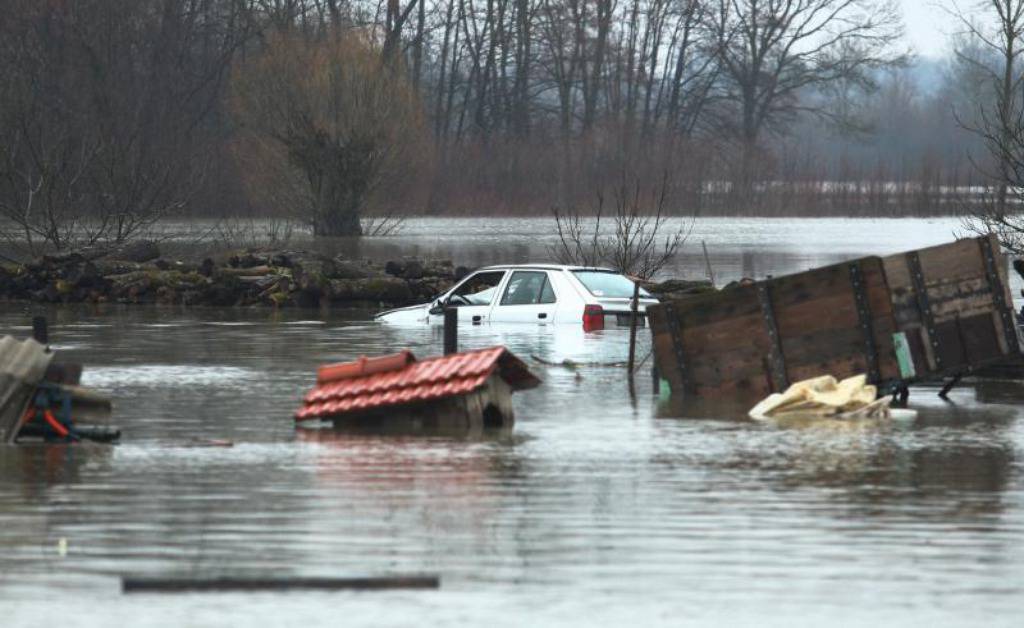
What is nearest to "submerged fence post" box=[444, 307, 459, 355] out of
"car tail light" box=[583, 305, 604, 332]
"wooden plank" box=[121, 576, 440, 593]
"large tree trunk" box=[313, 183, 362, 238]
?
"car tail light" box=[583, 305, 604, 332]

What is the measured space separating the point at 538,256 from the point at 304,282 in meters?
20.7

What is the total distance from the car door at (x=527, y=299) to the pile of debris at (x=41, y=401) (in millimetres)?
11477

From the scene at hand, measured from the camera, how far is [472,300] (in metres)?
28.0

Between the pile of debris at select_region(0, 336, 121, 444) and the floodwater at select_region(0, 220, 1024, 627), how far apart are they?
0.29 meters

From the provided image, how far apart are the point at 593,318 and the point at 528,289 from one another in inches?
53.8

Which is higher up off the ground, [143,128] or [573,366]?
[143,128]

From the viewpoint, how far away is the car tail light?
2602 cm

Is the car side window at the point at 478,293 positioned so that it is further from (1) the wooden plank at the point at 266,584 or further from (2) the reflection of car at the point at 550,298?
(1) the wooden plank at the point at 266,584

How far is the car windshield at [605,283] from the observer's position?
2669cm

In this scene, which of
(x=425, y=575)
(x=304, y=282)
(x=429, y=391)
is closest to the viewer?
(x=425, y=575)

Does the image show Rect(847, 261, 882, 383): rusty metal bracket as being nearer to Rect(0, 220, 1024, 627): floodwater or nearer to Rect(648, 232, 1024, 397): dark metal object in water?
Rect(648, 232, 1024, 397): dark metal object in water

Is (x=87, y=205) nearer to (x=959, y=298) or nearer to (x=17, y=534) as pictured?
(x=959, y=298)

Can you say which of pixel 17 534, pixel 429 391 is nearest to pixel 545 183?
pixel 429 391

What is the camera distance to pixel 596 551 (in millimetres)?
10836
